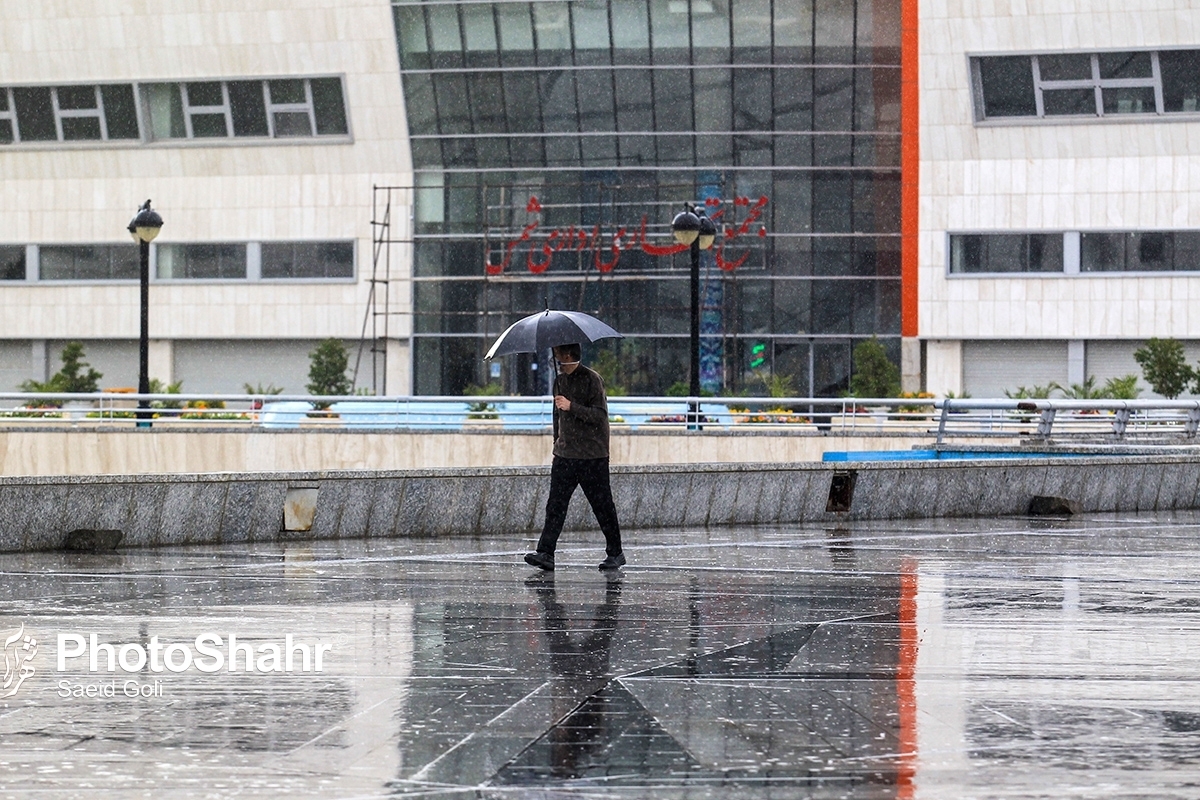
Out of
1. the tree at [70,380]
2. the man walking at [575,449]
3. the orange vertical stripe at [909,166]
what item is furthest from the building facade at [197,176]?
the man walking at [575,449]

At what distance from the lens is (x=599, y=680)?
7.74 metres

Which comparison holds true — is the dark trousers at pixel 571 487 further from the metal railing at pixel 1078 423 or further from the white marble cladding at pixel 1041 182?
the white marble cladding at pixel 1041 182

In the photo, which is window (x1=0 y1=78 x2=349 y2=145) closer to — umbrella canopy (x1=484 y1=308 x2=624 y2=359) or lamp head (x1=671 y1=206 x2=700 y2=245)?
lamp head (x1=671 y1=206 x2=700 y2=245)

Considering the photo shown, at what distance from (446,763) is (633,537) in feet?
Result: 34.5

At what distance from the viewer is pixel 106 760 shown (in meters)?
6.04

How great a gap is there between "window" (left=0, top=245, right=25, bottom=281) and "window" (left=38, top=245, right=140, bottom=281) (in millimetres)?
754

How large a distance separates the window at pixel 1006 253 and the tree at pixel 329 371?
51.0 ft

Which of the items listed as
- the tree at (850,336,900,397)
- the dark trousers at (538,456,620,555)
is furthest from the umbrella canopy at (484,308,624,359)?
the tree at (850,336,900,397)

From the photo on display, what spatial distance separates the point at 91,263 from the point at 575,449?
42246 millimetres

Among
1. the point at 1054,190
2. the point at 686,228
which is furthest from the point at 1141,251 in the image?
the point at 686,228

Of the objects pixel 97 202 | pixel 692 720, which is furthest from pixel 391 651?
pixel 97 202

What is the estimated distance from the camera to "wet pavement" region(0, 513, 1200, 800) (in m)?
5.82

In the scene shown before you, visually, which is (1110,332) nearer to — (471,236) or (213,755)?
(471,236)

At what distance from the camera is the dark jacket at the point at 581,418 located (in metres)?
12.6
